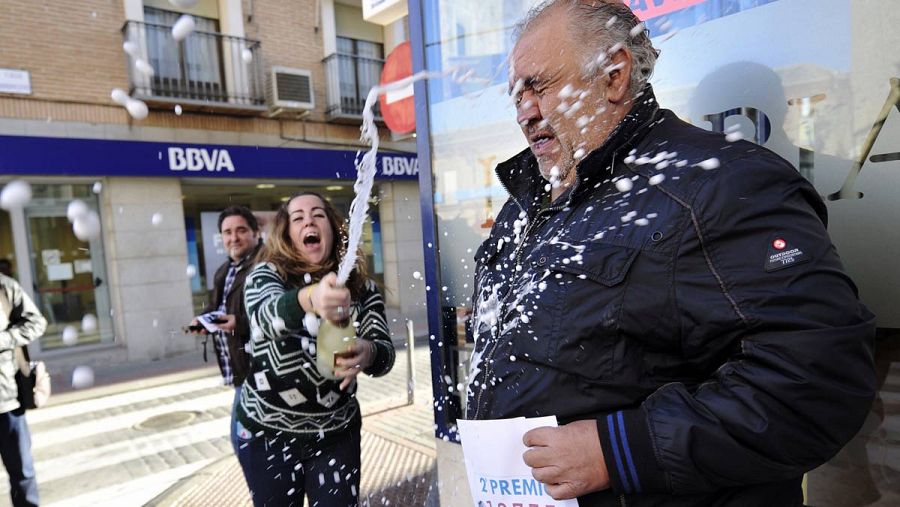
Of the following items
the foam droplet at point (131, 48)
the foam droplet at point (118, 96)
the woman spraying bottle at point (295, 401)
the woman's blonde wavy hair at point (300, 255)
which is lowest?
the woman spraying bottle at point (295, 401)

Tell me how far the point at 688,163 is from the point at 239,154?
1087cm

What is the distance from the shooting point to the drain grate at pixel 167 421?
20.6 ft

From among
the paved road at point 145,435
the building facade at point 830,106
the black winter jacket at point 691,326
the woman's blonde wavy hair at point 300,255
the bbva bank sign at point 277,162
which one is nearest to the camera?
the black winter jacket at point 691,326

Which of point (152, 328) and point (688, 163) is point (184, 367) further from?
point (688, 163)

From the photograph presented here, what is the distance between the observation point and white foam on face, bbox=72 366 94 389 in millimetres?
8390

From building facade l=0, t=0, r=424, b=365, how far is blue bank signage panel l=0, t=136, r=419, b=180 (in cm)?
2

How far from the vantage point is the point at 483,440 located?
4.77ft

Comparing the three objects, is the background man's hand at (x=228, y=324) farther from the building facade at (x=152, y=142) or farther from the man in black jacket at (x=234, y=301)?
the building facade at (x=152, y=142)

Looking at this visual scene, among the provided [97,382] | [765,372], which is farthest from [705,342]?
[97,382]

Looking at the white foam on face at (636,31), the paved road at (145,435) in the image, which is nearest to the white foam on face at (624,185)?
the white foam on face at (636,31)

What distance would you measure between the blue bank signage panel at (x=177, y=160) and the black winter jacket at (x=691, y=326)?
10072 millimetres

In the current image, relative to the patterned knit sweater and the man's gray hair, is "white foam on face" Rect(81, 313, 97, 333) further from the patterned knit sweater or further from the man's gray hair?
the man's gray hair

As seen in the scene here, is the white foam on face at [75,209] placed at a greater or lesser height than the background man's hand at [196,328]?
greater

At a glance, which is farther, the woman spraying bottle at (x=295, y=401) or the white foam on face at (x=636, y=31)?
the woman spraying bottle at (x=295, y=401)
